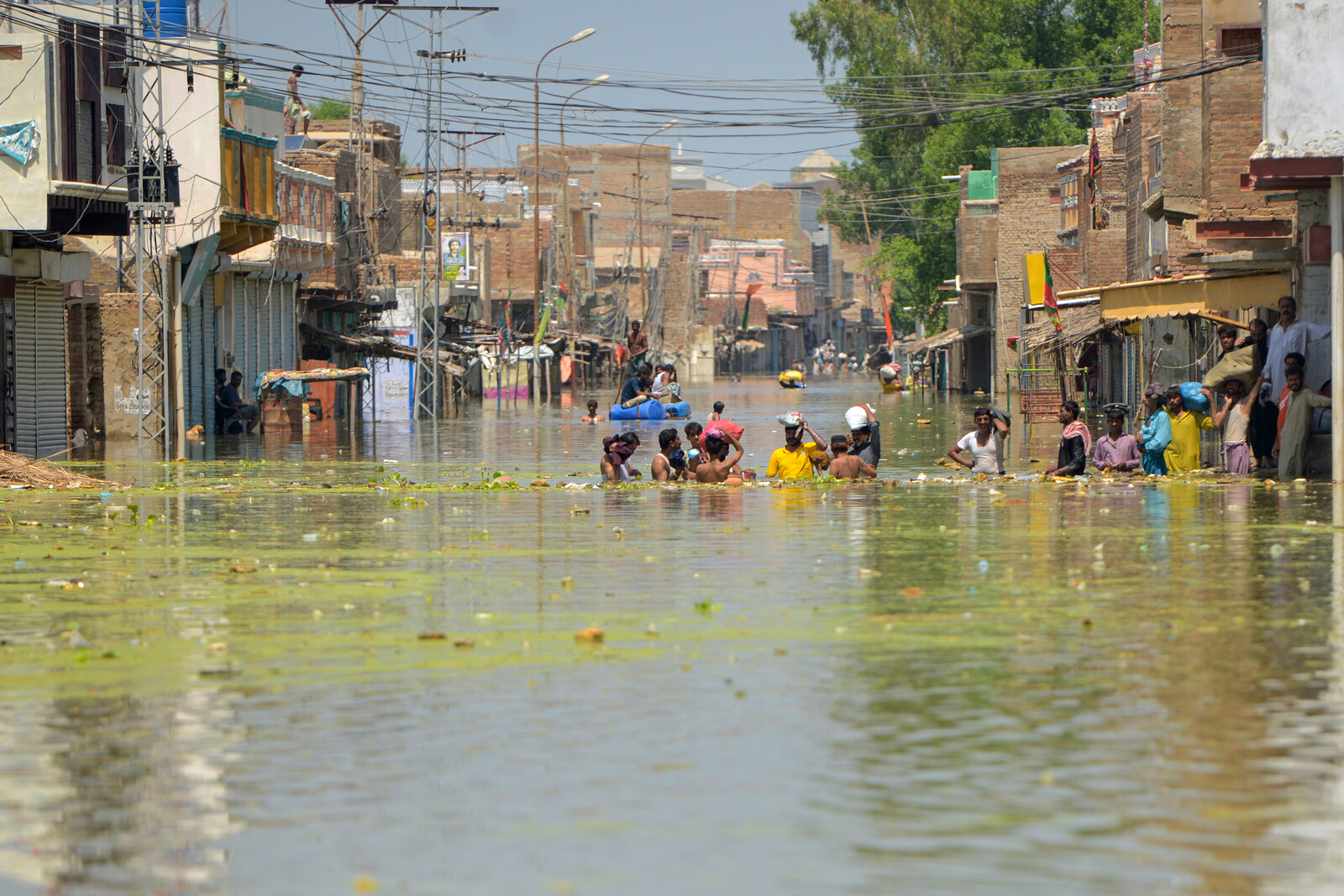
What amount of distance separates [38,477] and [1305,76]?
15.1m

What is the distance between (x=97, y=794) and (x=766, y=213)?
158 meters

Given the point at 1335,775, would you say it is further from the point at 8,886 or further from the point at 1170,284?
the point at 1170,284

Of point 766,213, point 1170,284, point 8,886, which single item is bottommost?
point 8,886

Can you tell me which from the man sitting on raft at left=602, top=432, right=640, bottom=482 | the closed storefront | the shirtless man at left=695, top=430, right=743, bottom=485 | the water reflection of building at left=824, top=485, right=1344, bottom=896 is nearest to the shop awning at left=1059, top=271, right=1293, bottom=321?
the shirtless man at left=695, top=430, right=743, bottom=485

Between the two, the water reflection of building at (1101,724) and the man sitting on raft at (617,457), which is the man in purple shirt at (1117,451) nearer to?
the man sitting on raft at (617,457)

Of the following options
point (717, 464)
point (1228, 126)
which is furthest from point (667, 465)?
point (1228, 126)

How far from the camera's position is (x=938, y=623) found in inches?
405

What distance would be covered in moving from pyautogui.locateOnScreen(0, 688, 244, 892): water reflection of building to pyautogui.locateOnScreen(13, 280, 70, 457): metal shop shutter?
24.4m

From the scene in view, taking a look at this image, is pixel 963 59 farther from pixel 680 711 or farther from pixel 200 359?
pixel 680 711

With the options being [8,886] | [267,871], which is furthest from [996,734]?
[8,886]

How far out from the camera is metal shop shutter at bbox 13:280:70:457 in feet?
104

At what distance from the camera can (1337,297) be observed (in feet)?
65.1

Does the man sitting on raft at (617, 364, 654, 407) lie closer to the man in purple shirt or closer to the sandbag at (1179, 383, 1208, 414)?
the man in purple shirt

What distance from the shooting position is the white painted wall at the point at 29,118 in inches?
1124
